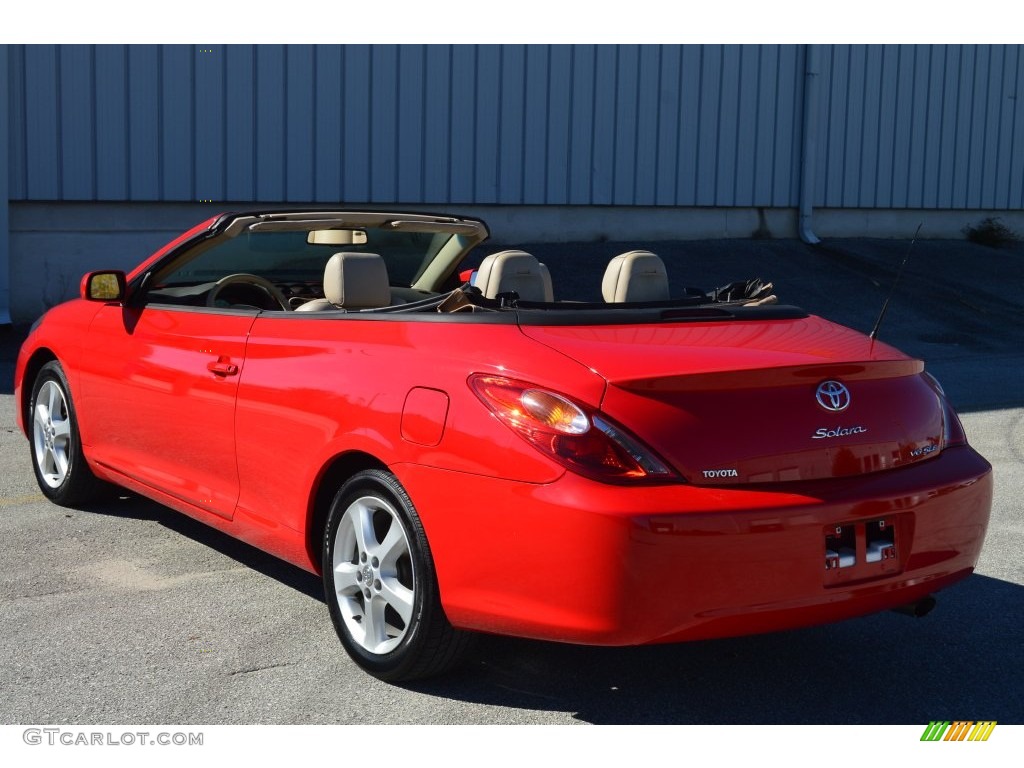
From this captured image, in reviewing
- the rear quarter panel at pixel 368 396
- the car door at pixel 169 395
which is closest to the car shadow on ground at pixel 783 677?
the rear quarter panel at pixel 368 396

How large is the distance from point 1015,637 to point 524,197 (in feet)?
42.8

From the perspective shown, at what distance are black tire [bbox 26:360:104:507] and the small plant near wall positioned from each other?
17.8 m

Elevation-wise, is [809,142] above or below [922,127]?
below

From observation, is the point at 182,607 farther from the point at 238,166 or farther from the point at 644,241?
the point at 644,241

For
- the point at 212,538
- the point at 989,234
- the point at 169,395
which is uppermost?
the point at 989,234

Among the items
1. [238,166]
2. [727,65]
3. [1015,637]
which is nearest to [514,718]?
[1015,637]

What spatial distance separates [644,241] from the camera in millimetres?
17891

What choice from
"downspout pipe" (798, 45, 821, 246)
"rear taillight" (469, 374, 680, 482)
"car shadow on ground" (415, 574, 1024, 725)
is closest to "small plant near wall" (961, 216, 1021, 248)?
"downspout pipe" (798, 45, 821, 246)

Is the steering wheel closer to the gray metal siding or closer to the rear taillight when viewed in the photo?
the rear taillight

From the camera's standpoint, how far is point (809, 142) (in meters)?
18.7

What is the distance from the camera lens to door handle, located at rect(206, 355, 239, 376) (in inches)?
179

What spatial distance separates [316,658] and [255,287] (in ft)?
6.73
